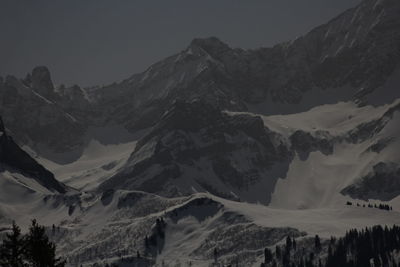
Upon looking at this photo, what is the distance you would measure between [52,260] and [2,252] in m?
3.73

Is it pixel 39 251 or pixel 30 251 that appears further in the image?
pixel 30 251

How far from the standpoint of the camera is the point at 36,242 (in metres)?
63.8

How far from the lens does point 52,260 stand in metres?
63.4

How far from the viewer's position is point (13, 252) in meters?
64.1

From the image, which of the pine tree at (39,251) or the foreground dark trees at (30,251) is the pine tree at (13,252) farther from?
the pine tree at (39,251)

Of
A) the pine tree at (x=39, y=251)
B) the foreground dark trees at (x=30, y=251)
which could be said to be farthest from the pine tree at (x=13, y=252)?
the pine tree at (x=39, y=251)

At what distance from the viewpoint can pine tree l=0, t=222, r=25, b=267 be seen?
208 ft

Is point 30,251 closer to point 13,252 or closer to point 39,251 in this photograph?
point 39,251

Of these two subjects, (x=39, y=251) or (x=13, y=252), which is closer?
(x=39, y=251)

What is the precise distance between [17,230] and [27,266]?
2971 mm

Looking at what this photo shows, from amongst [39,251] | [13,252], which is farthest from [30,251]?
[13,252]

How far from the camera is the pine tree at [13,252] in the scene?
6338 centimetres

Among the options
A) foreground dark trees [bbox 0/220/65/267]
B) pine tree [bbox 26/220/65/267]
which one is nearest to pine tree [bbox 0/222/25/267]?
foreground dark trees [bbox 0/220/65/267]

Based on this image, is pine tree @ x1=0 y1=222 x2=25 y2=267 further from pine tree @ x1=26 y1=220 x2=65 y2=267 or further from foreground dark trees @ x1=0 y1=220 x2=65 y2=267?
pine tree @ x1=26 y1=220 x2=65 y2=267
